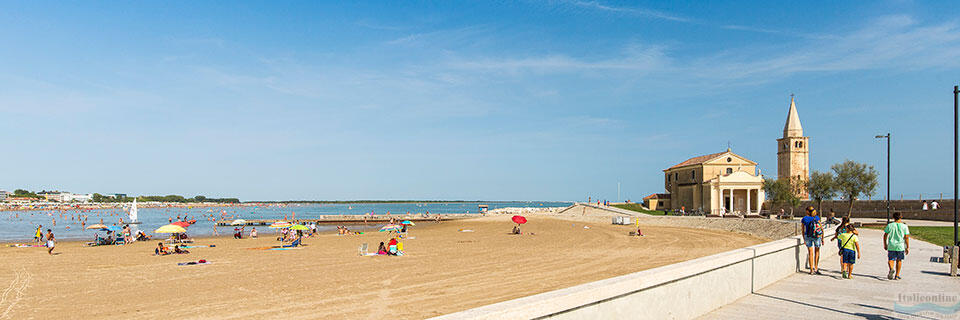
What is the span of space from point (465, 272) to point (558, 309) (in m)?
13.4

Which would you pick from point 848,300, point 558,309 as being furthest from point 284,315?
point 848,300

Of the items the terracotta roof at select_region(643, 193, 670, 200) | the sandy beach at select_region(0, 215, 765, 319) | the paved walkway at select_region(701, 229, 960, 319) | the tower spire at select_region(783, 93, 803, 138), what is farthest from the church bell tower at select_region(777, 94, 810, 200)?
the paved walkway at select_region(701, 229, 960, 319)

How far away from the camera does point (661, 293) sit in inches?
250

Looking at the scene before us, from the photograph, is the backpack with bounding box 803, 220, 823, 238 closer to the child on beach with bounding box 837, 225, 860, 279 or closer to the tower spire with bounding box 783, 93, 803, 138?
the child on beach with bounding box 837, 225, 860, 279

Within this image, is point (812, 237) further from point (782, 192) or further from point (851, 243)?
point (782, 192)

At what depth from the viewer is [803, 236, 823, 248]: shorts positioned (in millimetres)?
11538

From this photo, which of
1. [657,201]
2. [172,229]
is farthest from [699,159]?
[172,229]

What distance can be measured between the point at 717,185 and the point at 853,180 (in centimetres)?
1281

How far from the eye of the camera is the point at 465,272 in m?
18.0

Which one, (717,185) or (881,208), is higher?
(717,185)

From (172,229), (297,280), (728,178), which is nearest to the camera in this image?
(297,280)

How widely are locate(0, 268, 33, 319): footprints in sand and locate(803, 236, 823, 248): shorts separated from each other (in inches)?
658

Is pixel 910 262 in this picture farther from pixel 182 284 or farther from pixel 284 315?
pixel 182 284

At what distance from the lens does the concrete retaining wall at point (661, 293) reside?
4648 millimetres
